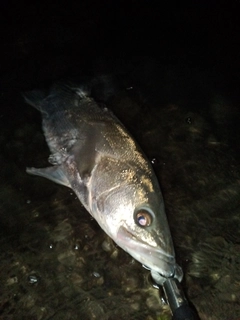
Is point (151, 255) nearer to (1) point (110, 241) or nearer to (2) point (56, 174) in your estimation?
(1) point (110, 241)

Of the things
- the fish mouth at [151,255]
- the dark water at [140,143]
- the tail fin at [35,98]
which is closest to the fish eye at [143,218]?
the fish mouth at [151,255]

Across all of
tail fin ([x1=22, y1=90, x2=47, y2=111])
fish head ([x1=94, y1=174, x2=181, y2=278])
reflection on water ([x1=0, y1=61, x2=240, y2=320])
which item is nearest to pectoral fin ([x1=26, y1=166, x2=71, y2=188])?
reflection on water ([x1=0, y1=61, x2=240, y2=320])

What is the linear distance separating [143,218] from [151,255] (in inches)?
10.8

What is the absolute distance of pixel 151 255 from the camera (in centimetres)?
265

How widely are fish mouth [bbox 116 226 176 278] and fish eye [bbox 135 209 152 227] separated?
0.36 feet

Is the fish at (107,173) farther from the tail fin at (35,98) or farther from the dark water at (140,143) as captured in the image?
the dark water at (140,143)

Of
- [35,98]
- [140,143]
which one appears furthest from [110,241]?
[35,98]

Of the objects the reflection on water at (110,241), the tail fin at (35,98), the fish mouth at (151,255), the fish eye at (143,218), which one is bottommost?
the reflection on water at (110,241)

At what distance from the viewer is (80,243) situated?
11.2 feet

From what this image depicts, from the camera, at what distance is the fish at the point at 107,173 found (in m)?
2.70

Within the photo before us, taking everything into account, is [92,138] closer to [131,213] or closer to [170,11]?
[131,213]

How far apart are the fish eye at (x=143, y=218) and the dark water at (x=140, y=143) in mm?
714

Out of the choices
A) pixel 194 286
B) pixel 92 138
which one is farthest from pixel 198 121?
pixel 194 286

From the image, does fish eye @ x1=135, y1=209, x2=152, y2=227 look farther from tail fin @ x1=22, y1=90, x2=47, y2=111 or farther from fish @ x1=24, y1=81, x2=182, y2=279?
tail fin @ x1=22, y1=90, x2=47, y2=111
